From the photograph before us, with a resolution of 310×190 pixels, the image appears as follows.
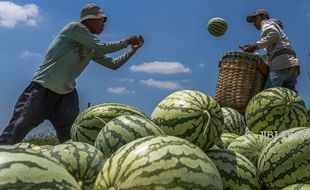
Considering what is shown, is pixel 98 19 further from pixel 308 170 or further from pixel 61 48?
pixel 308 170

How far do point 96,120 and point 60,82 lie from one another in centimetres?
365

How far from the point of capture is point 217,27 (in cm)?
905

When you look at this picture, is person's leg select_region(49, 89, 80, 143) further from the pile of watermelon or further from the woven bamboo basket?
the pile of watermelon

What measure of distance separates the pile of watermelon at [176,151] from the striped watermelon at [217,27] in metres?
4.74

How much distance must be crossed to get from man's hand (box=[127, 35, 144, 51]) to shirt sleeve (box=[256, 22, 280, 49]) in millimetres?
2053

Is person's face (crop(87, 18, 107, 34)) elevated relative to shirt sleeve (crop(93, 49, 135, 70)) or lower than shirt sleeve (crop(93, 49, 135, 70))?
elevated

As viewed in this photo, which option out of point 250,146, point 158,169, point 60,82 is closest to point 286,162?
point 250,146

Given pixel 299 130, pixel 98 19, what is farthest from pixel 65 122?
pixel 299 130

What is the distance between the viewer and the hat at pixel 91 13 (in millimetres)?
7328

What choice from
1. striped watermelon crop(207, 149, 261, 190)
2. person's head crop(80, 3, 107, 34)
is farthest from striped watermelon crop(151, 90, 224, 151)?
person's head crop(80, 3, 107, 34)

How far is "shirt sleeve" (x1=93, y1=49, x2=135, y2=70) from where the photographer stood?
24.0 feet

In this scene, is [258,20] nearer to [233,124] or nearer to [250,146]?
[233,124]

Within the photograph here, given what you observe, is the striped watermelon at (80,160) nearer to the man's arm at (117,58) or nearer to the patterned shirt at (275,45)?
the man's arm at (117,58)

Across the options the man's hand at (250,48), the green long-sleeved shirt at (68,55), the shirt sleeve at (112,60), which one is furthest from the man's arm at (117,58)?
the man's hand at (250,48)
